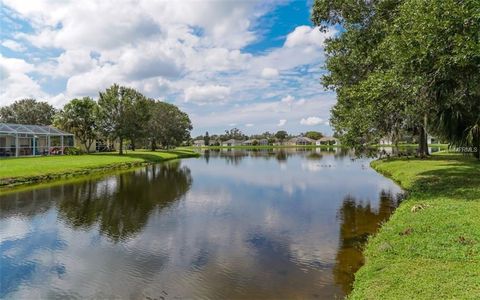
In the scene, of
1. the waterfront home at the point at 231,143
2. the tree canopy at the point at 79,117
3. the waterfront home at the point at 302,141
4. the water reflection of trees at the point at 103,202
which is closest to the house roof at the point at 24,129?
the tree canopy at the point at 79,117

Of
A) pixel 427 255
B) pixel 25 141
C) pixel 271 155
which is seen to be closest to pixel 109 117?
pixel 25 141

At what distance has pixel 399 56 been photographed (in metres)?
14.1

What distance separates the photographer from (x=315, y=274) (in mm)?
9367

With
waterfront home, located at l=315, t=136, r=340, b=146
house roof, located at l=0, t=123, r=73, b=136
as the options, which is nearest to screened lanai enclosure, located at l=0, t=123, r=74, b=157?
house roof, located at l=0, t=123, r=73, b=136

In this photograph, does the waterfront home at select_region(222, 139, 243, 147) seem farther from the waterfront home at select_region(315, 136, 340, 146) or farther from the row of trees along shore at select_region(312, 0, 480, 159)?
the row of trees along shore at select_region(312, 0, 480, 159)

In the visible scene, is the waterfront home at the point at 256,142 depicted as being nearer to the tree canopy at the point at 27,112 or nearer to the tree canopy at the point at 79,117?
the tree canopy at the point at 27,112

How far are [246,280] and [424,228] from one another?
586 cm

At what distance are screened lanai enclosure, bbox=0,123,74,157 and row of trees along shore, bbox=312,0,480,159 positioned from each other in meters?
42.2

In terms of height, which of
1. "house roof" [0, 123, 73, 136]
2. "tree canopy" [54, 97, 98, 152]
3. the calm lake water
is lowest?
the calm lake water

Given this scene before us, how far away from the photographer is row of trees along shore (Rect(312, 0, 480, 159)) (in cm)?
1251

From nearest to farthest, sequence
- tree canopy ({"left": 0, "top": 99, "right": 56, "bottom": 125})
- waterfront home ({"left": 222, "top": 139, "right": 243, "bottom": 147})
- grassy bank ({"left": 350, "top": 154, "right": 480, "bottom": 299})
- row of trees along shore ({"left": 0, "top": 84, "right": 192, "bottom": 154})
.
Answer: grassy bank ({"left": 350, "top": 154, "right": 480, "bottom": 299}) → row of trees along shore ({"left": 0, "top": 84, "right": 192, "bottom": 154}) → tree canopy ({"left": 0, "top": 99, "right": 56, "bottom": 125}) → waterfront home ({"left": 222, "top": 139, "right": 243, "bottom": 147})

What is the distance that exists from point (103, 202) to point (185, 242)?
32.8 feet

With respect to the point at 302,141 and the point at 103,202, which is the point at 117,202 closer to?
the point at 103,202

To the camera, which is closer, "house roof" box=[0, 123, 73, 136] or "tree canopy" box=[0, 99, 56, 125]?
"house roof" box=[0, 123, 73, 136]
